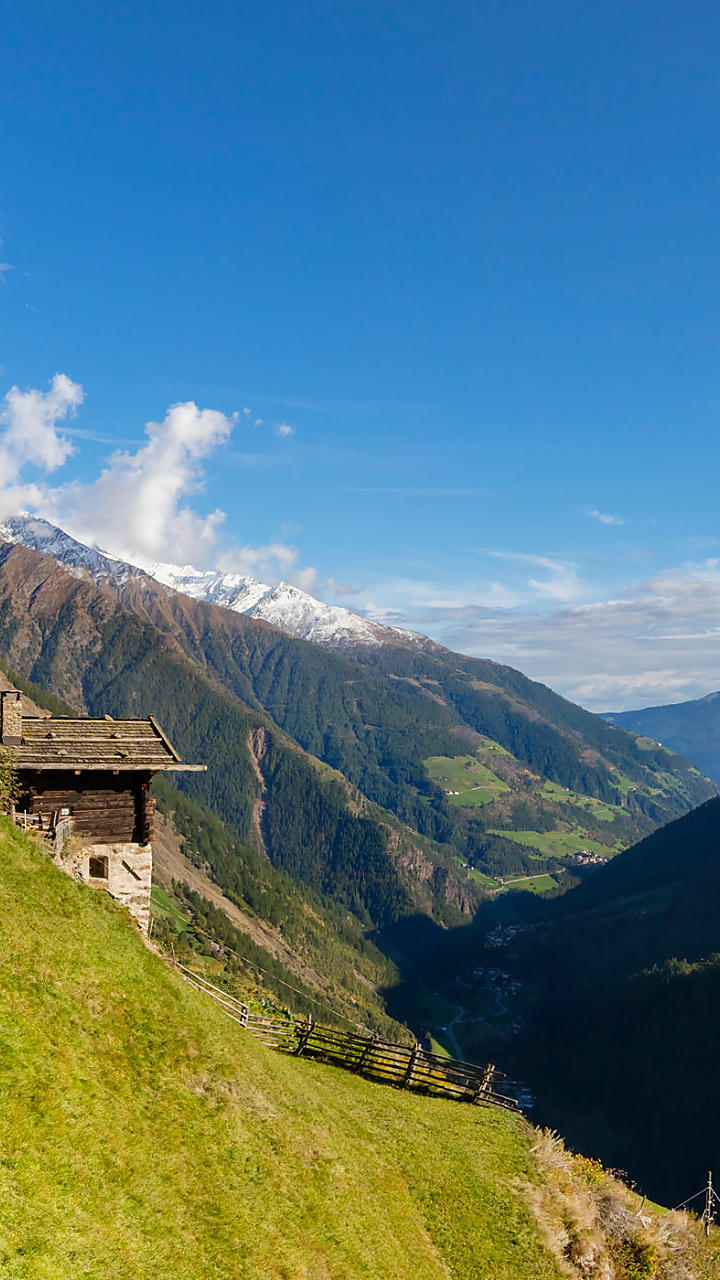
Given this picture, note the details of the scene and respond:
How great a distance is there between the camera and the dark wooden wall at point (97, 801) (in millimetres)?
29531

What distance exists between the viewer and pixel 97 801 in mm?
30422

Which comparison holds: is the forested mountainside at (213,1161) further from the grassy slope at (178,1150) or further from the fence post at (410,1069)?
the fence post at (410,1069)

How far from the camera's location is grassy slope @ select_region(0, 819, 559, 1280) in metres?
13.7

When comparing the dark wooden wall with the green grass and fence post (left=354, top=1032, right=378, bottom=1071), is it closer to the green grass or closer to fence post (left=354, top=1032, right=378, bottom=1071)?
fence post (left=354, top=1032, right=378, bottom=1071)

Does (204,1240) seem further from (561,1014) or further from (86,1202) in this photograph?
(561,1014)

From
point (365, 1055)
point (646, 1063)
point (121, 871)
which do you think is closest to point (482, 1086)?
point (365, 1055)

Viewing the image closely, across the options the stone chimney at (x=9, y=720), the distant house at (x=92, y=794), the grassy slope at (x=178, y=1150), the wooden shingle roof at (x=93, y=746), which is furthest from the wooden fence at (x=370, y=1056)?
the stone chimney at (x=9, y=720)

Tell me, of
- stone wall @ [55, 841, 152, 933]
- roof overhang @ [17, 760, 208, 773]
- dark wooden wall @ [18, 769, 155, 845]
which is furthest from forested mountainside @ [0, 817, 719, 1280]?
dark wooden wall @ [18, 769, 155, 845]

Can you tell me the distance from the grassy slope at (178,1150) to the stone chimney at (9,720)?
22.6ft

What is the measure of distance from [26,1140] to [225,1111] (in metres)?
7.16

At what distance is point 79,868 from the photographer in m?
29.3

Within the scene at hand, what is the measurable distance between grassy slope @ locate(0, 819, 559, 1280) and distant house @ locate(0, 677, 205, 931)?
Answer: 5821mm

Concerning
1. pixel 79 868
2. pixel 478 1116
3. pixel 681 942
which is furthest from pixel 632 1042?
pixel 79 868

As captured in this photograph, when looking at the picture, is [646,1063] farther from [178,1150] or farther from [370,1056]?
[178,1150]
